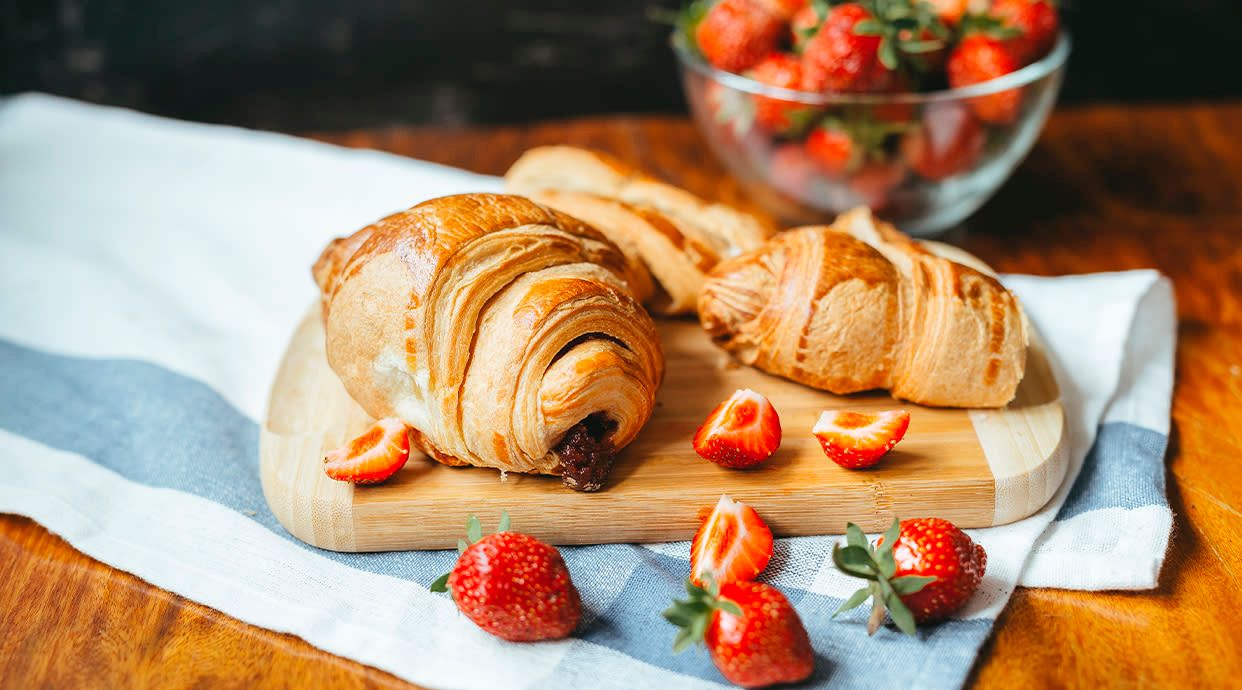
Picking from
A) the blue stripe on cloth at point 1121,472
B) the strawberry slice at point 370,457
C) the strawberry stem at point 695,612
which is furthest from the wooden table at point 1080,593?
the strawberry stem at point 695,612

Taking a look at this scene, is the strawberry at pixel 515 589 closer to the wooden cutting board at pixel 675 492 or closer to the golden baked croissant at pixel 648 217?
the wooden cutting board at pixel 675 492

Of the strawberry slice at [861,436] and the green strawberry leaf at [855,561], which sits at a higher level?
the green strawberry leaf at [855,561]

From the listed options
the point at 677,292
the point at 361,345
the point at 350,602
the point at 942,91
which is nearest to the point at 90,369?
the point at 361,345

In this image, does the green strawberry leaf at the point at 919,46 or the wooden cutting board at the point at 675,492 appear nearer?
the wooden cutting board at the point at 675,492

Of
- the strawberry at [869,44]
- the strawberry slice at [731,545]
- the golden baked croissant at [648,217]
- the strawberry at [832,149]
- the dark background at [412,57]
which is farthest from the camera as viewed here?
the dark background at [412,57]

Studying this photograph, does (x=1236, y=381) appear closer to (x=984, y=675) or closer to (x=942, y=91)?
(x=942, y=91)

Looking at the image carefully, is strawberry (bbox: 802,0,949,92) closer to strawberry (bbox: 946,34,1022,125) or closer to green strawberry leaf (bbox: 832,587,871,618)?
strawberry (bbox: 946,34,1022,125)

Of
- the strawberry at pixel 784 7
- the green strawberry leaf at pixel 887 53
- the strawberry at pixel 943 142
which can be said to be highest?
the green strawberry leaf at pixel 887 53

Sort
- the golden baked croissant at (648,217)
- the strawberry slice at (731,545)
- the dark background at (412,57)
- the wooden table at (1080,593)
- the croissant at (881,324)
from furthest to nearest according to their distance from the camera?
the dark background at (412,57) < the golden baked croissant at (648,217) < the croissant at (881,324) < the strawberry slice at (731,545) < the wooden table at (1080,593)
